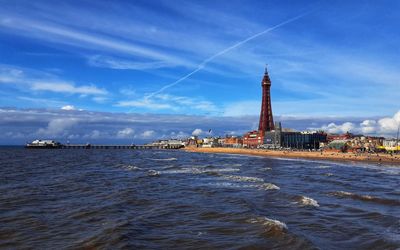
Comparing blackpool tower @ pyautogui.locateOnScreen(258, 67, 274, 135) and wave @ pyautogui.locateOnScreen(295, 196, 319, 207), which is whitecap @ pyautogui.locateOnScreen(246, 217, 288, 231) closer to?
wave @ pyautogui.locateOnScreen(295, 196, 319, 207)

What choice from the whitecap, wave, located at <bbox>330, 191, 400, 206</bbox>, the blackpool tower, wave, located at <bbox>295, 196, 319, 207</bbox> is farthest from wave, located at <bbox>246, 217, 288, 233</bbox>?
the blackpool tower

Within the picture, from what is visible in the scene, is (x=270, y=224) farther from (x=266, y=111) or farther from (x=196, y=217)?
(x=266, y=111)

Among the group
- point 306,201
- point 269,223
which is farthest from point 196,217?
point 306,201

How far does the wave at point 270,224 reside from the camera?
16.5 meters

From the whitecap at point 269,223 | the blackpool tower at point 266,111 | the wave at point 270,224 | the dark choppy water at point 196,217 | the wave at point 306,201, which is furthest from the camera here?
the blackpool tower at point 266,111

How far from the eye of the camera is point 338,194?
28141 mm

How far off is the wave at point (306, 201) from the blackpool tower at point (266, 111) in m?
158

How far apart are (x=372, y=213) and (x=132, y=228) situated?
1269 centimetres

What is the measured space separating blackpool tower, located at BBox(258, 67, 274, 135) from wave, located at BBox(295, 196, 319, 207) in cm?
15812

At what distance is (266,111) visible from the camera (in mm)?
184250

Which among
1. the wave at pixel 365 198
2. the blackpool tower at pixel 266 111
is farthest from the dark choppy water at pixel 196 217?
the blackpool tower at pixel 266 111

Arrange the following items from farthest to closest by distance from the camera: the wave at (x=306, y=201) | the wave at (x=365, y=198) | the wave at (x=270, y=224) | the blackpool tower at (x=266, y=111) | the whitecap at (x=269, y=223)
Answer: the blackpool tower at (x=266, y=111)
the wave at (x=365, y=198)
the wave at (x=306, y=201)
the whitecap at (x=269, y=223)
the wave at (x=270, y=224)

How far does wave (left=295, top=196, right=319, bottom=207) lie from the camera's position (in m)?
23.2

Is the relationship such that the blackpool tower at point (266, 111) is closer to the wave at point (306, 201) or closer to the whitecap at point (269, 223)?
the wave at point (306, 201)
